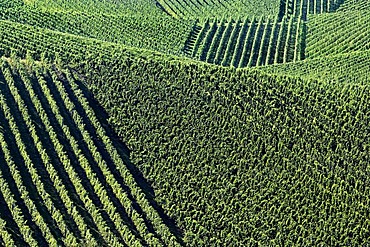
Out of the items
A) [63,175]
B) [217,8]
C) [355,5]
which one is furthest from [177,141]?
[355,5]

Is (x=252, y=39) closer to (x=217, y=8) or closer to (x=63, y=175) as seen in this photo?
(x=217, y=8)

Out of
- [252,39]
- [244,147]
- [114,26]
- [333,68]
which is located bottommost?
[252,39]

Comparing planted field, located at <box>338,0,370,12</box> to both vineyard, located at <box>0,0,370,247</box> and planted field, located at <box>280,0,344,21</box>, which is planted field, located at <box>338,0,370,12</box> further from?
vineyard, located at <box>0,0,370,247</box>

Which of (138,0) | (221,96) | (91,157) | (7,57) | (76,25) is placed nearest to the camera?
(91,157)

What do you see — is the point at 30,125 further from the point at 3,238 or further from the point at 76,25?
the point at 76,25

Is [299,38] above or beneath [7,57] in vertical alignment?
beneath

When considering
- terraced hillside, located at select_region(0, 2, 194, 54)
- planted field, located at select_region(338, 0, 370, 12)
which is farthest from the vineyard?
planted field, located at select_region(338, 0, 370, 12)

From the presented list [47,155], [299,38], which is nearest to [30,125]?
[47,155]
